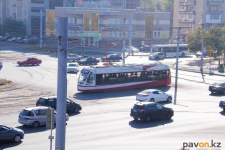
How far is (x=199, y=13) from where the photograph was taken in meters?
86.7

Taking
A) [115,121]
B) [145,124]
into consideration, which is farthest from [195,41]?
[115,121]

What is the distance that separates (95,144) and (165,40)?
66.2m

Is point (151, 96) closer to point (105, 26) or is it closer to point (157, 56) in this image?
point (157, 56)

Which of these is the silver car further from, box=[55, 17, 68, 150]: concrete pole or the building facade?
the building facade

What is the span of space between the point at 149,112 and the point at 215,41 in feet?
132

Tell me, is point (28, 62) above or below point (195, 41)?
below

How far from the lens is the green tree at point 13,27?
78188 mm

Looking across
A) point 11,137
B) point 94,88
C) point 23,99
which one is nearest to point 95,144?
point 11,137

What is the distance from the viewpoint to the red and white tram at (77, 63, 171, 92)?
93.9 feet

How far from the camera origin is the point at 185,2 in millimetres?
92000

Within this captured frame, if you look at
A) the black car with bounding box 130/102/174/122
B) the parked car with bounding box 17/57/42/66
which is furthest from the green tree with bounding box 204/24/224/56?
the black car with bounding box 130/102/174/122

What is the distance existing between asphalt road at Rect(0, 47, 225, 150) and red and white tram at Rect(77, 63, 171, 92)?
75cm

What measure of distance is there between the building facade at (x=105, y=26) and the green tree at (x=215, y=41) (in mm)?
16831

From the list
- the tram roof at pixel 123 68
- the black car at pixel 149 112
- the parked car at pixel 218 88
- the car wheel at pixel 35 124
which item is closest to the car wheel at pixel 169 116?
the black car at pixel 149 112
